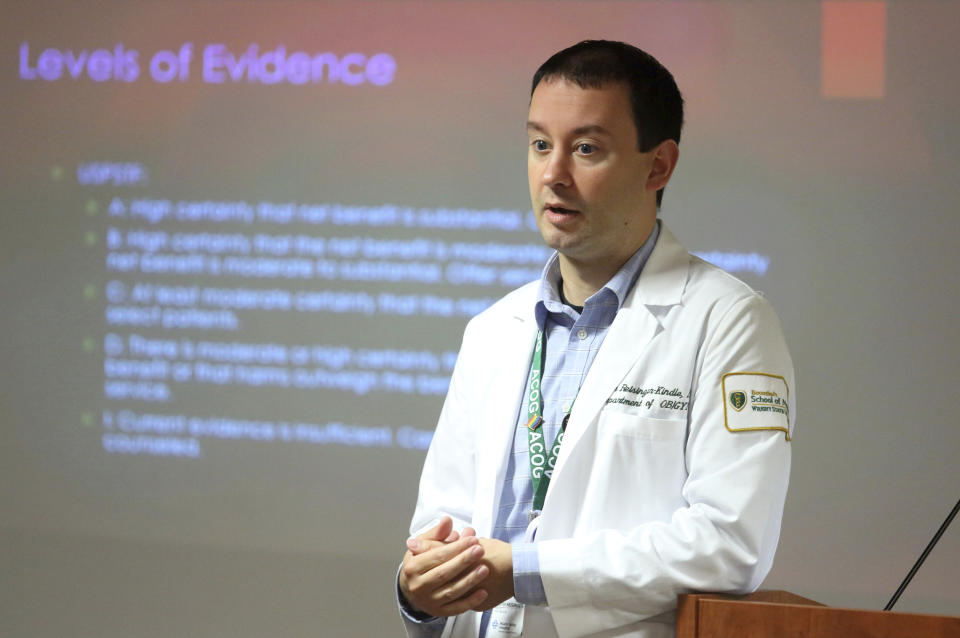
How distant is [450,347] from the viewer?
12.1ft

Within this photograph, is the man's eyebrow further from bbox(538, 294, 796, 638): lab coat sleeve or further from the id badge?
the id badge

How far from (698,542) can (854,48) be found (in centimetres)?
257

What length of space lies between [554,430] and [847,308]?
2144 mm

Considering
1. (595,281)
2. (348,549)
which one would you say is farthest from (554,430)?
(348,549)

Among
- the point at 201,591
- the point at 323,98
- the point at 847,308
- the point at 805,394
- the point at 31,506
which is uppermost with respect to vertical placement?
the point at 323,98

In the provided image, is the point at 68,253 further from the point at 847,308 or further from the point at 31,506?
the point at 847,308

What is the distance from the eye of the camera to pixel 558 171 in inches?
65.1

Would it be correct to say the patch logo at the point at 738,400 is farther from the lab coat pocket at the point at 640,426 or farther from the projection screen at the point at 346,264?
the projection screen at the point at 346,264

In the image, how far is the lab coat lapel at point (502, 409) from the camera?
1692 millimetres

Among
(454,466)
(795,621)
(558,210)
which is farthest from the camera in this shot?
(454,466)

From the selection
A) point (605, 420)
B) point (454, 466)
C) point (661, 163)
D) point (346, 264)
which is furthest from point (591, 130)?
point (346, 264)

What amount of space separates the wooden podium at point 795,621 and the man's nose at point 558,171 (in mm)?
691

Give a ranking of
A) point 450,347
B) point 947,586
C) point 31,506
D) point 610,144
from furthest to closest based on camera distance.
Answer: point 31,506
point 450,347
point 947,586
point 610,144

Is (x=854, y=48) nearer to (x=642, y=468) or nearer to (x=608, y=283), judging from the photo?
(x=608, y=283)
